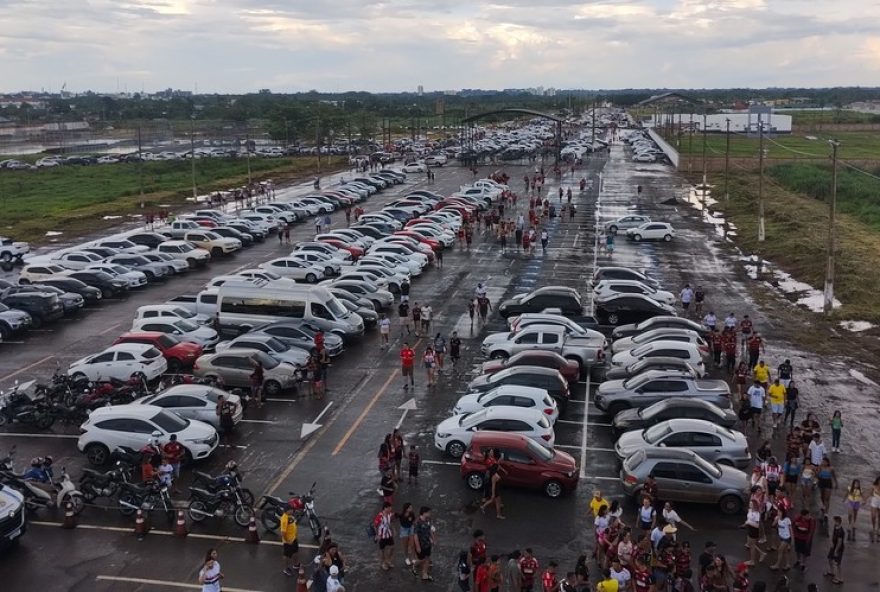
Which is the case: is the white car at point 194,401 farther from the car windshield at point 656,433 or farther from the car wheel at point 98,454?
the car windshield at point 656,433

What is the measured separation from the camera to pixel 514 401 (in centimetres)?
2102

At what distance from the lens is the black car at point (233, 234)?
154 feet

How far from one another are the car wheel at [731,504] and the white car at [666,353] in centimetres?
758

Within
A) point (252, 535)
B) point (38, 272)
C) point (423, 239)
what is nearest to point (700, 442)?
point (252, 535)

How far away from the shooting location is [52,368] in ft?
88.8

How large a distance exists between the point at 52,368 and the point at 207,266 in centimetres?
1690

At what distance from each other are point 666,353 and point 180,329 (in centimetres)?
1543

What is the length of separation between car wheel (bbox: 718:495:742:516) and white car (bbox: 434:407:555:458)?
392cm

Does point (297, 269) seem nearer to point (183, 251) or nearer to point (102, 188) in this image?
point (183, 251)

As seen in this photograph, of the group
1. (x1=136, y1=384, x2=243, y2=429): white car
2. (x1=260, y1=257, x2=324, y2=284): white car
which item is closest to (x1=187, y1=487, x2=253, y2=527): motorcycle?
(x1=136, y1=384, x2=243, y2=429): white car

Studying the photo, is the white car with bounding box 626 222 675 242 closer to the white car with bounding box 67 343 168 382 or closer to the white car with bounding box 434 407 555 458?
the white car with bounding box 434 407 555 458

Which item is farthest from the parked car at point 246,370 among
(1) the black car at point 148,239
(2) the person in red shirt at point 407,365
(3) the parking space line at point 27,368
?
(1) the black car at point 148,239

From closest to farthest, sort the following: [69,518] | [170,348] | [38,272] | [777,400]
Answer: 1. [69,518]
2. [777,400]
3. [170,348]
4. [38,272]

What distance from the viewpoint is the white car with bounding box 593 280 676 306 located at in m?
32.9
